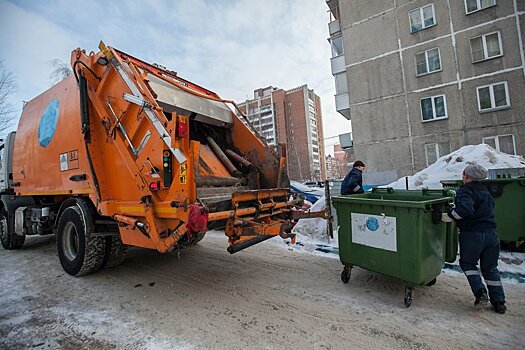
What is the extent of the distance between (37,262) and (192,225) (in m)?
4.14

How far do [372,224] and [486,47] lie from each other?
13.8m

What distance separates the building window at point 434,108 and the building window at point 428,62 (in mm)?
1353

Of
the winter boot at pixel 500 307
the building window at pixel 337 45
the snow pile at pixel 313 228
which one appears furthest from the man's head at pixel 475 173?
the building window at pixel 337 45

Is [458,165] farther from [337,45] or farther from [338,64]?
[337,45]

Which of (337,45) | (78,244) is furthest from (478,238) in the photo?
(337,45)

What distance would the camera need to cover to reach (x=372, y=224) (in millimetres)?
3262

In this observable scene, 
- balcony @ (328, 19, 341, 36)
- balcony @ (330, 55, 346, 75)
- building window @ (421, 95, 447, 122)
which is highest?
balcony @ (328, 19, 341, 36)

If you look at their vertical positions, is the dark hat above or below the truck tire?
above

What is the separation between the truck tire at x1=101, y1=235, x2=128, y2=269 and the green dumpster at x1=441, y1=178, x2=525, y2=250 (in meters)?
5.75

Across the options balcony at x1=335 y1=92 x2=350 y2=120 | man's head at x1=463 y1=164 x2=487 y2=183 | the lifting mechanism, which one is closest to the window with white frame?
balcony at x1=335 y1=92 x2=350 y2=120

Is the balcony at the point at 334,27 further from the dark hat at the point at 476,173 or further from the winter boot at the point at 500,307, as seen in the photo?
the winter boot at the point at 500,307

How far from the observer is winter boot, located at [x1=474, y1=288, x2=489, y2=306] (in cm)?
276

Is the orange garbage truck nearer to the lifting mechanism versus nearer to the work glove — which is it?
the lifting mechanism

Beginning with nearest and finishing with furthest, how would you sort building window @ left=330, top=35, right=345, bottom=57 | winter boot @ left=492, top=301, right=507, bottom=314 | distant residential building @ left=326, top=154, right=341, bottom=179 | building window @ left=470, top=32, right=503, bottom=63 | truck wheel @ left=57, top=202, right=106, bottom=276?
winter boot @ left=492, top=301, right=507, bottom=314 < truck wheel @ left=57, top=202, right=106, bottom=276 < building window @ left=470, top=32, right=503, bottom=63 < building window @ left=330, top=35, right=345, bottom=57 < distant residential building @ left=326, top=154, right=341, bottom=179
